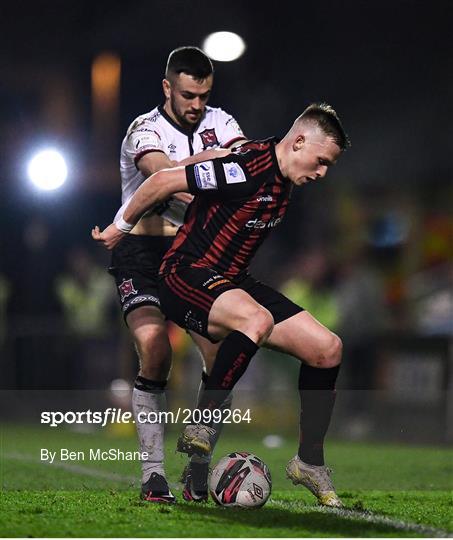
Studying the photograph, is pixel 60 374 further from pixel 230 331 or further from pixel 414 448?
pixel 230 331

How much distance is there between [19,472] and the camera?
790cm

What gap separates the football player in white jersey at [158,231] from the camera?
630cm

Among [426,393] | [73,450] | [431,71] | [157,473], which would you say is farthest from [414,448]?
[431,71]

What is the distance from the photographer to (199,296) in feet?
19.3

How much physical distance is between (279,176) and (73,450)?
3562mm

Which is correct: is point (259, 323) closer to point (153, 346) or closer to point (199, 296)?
point (199, 296)

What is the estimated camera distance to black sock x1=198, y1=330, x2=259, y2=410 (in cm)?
567

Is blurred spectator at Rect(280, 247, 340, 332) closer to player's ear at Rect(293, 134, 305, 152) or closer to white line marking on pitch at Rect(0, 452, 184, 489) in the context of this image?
white line marking on pitch at Rect(0, 452, 184, 489)

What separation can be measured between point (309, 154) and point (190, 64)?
125 centimetres

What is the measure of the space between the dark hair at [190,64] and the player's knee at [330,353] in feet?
5.85

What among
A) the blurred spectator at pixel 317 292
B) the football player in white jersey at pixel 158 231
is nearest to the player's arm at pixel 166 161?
the football player in white jersey at pixel 158 231

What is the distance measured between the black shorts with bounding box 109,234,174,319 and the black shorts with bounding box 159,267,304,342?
245 mm

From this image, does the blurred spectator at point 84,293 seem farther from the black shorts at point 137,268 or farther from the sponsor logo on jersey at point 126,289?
the sponsor logo on jersey at point 126,289

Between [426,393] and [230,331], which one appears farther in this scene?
[426,393]
